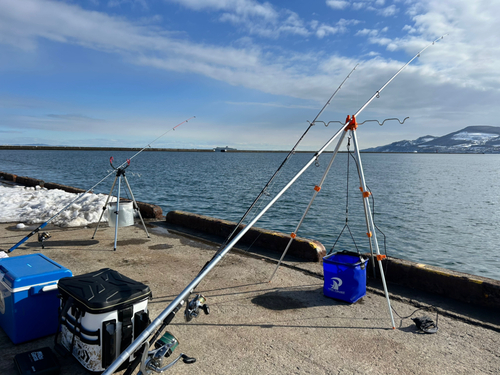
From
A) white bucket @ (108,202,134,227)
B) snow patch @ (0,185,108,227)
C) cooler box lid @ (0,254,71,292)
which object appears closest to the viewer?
cooler box lid @ (0,254,71,292)

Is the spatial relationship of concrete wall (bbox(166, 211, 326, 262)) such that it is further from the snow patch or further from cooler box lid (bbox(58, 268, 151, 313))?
cooler box lid (bbox(58, 268, 151, 313))

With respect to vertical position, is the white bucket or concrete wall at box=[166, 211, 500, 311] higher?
the white bucket

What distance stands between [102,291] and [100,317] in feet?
0.72

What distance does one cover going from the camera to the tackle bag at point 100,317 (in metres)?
2.97

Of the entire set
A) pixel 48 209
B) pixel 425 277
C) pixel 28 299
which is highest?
pixel 28 299

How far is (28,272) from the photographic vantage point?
3.56 meters

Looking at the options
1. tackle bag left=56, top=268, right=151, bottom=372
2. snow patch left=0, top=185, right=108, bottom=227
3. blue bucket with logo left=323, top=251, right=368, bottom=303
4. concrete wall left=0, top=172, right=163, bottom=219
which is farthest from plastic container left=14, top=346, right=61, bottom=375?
concrete wall left=0, top=172, right=163, bottom=219

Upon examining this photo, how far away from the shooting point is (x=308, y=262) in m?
6.33

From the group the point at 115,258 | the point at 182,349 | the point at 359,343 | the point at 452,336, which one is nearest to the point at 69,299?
the point at 182,349

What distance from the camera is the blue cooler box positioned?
3449 mm

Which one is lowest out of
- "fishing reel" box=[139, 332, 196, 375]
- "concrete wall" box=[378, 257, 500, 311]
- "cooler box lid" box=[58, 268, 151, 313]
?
"concrete wall" box=[378, 257, 500, 311]

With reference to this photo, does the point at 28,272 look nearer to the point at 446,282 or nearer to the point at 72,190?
the point at 446,282

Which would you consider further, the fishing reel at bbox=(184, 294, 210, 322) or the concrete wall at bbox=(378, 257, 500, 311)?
the concrete wall at bbox=(378, 257, 500, 311)

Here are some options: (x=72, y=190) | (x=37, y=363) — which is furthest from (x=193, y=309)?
(x=72, y=190)
